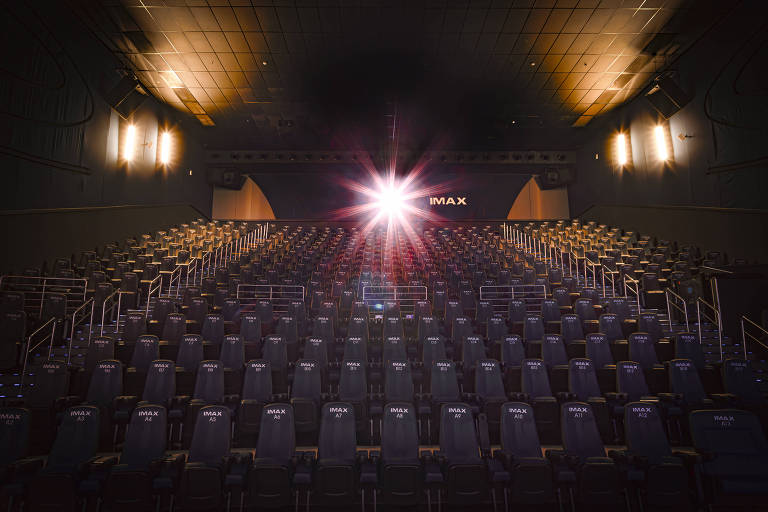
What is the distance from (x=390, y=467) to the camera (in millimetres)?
3328

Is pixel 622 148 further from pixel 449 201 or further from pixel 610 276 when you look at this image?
pixel 449 201

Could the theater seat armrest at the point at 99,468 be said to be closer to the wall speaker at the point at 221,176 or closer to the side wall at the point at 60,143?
the side wall at the point at 60,143

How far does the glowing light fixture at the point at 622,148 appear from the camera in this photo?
1441 centimetres

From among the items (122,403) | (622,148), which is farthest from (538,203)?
(122,403)

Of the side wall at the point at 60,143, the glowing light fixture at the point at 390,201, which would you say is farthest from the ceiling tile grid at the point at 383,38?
the glowing light fixture at the point at 390,201

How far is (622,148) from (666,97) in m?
3.09

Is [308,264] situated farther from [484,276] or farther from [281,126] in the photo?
[281,126]

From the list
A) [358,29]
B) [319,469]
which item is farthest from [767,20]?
[319,469]

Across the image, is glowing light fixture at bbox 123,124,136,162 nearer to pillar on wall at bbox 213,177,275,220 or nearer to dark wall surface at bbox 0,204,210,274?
dark wall surface at bbox 0,204,210,274

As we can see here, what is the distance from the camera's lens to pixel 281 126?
49.9 ft

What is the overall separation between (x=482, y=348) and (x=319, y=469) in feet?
8.72

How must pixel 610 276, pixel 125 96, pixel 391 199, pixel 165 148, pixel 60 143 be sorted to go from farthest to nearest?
pixel 391 199
pixel 165 148
pixel 125 96
pixel 60 143
pixel 610 276

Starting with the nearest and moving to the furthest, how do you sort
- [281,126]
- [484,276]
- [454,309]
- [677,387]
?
[677,387] → [454,309] → [484,276] → [281,126]

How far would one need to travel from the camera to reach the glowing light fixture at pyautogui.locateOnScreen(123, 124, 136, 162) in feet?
39.6
